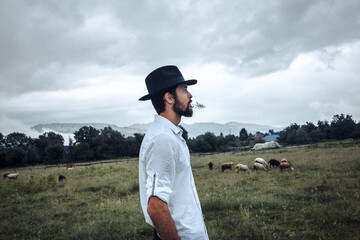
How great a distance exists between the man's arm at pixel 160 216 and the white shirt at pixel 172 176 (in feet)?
0.14

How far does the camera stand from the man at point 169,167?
1.75 metres

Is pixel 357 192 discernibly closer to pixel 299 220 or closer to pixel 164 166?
pixel 299 220

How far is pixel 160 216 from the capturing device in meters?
1.73

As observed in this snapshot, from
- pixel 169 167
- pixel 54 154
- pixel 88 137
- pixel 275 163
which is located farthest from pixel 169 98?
pixel 88 137

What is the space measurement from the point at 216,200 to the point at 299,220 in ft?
9.73

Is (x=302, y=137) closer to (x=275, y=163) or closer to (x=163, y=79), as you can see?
(x=275, y=163)

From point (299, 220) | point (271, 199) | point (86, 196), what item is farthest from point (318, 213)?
point (86, 196)

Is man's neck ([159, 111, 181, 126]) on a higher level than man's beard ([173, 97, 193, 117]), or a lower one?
lower

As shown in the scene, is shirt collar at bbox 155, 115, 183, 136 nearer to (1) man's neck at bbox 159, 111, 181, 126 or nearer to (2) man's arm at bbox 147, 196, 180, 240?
(1) man's neck at bbox 159, 111, 181, 126

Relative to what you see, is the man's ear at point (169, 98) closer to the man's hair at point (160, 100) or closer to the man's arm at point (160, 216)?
the man's hair at point (160, 100)

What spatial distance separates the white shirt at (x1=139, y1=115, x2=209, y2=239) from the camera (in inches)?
70.9

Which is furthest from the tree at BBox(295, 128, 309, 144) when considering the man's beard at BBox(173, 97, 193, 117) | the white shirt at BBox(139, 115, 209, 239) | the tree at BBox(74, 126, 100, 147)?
the white shirt at BBox(139, 115, 209, 239)

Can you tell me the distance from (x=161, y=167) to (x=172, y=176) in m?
0.14

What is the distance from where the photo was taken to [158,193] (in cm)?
173
